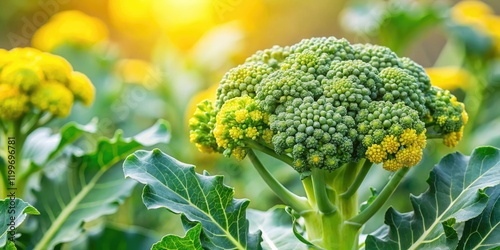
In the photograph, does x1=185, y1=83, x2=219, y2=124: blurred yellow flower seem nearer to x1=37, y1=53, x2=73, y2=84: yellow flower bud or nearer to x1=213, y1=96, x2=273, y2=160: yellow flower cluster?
x1=37, y1=53, x2=73, y2=84: yellow flower bud

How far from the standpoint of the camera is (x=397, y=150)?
87 centimetres

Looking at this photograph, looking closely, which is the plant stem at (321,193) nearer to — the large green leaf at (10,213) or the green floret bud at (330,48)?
the green floret bud at (330,48)

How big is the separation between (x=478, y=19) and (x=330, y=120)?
138 cm

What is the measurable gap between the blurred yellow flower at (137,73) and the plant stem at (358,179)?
52.2 inches

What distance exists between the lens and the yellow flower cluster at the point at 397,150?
0.86 m

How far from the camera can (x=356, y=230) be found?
0.97 m

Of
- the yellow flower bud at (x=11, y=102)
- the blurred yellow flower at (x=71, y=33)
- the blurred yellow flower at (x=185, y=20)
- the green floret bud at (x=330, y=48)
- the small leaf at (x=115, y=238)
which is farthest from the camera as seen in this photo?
the blurred yellow flower at (x=185, y=20)

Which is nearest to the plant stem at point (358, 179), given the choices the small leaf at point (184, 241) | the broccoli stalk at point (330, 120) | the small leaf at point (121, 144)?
the broccoli stalk at point (330, 120)

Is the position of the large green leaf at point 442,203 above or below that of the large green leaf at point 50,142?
below

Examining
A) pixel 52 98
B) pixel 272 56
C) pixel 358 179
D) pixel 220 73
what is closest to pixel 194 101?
pixel 220 73

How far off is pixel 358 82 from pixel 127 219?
98 cm

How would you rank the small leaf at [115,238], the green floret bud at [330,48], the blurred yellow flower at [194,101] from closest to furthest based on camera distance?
→ the green floret bud at [330,48] → the small leaf at [115,238] → the blurred yellow flower at [194,101]

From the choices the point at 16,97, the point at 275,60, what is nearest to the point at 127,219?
the point at 16,97

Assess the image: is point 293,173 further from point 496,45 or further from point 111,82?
point 496,45
